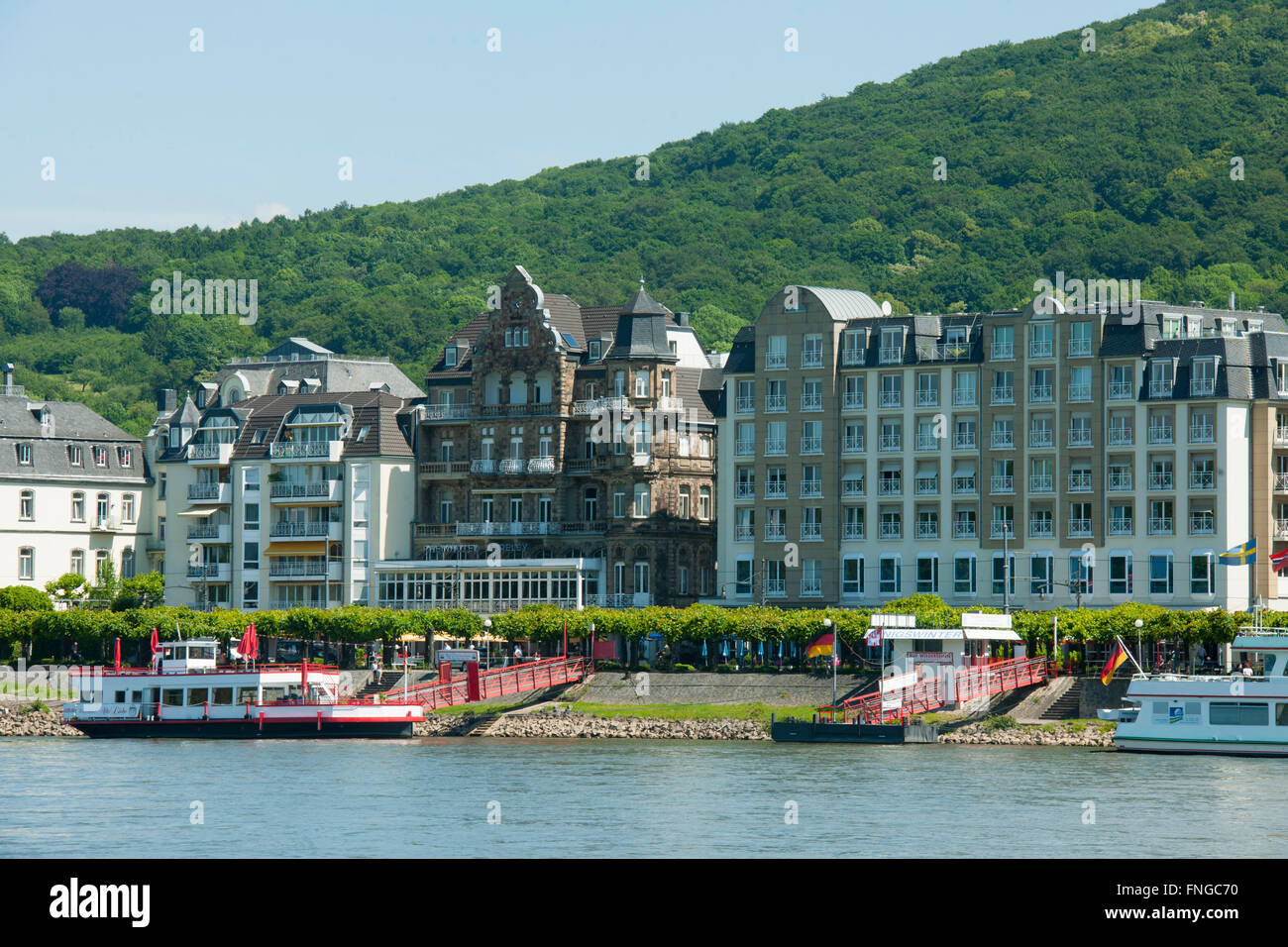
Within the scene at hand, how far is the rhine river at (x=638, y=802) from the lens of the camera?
1970 inches

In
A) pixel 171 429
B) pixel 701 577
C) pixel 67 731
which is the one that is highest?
pixel 171 429

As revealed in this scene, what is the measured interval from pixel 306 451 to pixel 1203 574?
5678cm

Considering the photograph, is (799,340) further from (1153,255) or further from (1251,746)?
(1153,255)

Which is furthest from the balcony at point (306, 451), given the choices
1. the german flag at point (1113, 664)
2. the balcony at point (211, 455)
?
the german flag at point (1113, 664)

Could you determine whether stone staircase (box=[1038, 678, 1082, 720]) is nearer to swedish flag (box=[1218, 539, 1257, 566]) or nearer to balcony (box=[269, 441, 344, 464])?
swedish flag (box=[1218, 539, 1257, 566])

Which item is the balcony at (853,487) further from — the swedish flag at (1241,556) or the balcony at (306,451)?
the balcony at (306,451)

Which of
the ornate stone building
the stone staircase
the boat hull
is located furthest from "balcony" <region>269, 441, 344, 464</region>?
the stone staircase

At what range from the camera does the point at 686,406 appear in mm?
122438

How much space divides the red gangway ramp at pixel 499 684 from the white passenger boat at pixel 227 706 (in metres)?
4.30

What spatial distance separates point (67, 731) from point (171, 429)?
41.5m

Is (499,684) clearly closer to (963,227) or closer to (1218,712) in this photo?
(1218,712)

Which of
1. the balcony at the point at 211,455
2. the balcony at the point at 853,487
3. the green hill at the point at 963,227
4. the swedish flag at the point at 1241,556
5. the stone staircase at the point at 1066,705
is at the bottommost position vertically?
the stone staircase at the point at 1066,705

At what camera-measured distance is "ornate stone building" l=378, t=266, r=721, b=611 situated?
11869 cm
